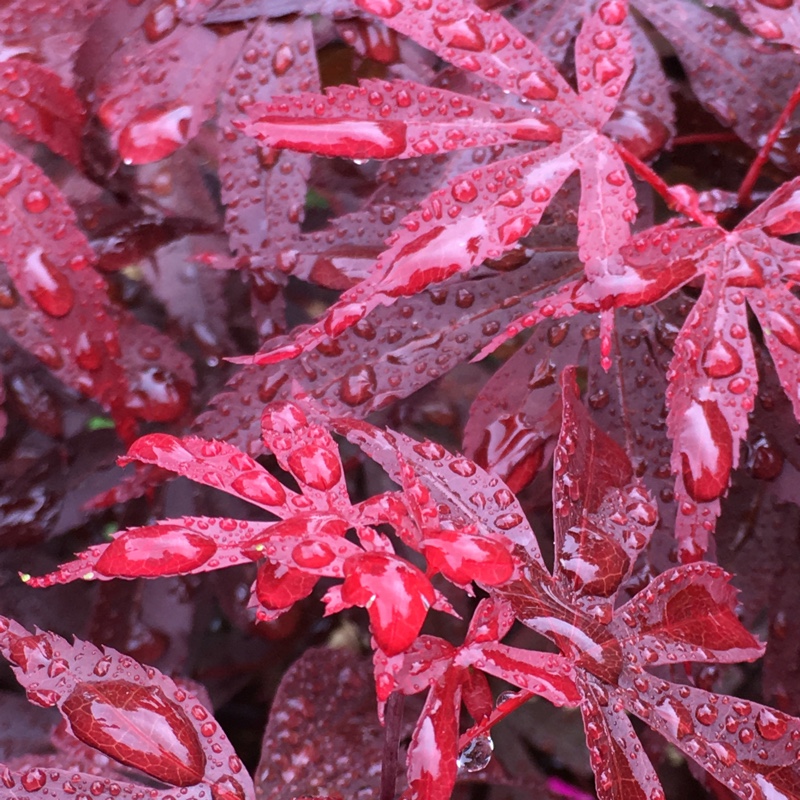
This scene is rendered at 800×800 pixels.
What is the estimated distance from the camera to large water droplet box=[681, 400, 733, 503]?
404 millimetres

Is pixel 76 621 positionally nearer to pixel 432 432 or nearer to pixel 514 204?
pixel 432 432

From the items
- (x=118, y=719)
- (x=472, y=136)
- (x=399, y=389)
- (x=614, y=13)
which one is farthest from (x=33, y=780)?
(x=614, y=13)

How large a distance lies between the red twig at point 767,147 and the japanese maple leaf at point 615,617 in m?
0.20

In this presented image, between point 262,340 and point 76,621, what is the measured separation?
0.33m

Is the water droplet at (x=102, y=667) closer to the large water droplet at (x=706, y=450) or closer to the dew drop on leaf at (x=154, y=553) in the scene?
the dew drop on leaf at (x=154, y=553)

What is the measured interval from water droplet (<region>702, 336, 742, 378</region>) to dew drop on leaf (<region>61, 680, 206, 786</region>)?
0.34 m

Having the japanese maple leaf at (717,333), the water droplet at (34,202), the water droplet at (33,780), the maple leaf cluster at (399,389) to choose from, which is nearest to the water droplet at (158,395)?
the maple leaf cluster at (399,389)

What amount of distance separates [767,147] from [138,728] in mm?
508

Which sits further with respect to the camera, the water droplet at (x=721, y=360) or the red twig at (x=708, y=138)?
the red twig at (x=708, y=138)

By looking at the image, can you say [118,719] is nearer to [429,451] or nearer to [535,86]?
[429,451]

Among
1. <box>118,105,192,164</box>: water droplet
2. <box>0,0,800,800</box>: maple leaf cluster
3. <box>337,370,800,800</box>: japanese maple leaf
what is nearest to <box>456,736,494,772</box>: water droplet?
<box>0,0,800,800</box>: maple leaf cluster

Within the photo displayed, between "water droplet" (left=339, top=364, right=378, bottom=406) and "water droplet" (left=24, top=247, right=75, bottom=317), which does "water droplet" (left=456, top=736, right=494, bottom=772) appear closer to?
"water droplet" (left=339, top=364, right=378, bottom=406)

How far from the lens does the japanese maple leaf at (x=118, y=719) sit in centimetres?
39

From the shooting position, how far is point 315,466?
14.9 inches
